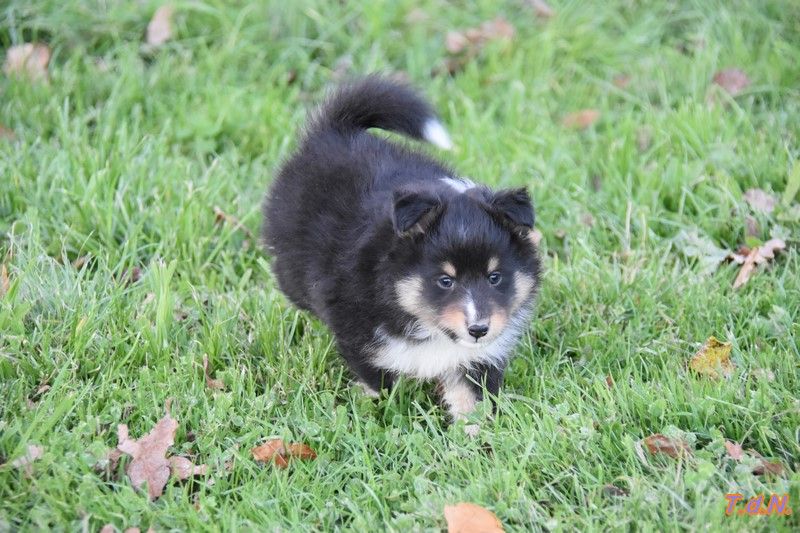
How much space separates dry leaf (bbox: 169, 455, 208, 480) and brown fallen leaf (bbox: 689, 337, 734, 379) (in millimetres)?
1974

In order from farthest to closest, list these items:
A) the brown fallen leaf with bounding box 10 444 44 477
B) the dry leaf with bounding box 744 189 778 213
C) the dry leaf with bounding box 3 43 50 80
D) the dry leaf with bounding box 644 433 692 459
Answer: the dry leaf with bounding box 3 43 50 80
the dry leaf with bounding box 744 189 778 213
the dry leaf with bounding box 644 433 692 459
the brown fallen leaf with bounding box 10 444 44 477

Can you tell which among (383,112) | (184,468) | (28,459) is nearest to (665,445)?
(184,468)

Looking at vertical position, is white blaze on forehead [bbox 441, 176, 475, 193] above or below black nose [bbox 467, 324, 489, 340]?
above

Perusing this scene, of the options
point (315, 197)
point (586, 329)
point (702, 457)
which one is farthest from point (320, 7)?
point (702, 457)

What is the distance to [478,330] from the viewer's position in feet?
11.5

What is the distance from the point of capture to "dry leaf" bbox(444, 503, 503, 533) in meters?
3.17

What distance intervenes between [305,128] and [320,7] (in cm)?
242

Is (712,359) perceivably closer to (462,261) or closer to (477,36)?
(462,261)

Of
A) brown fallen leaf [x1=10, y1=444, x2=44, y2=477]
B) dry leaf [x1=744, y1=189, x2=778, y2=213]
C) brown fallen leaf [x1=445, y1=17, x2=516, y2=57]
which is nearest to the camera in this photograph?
brown fallen leaf [x1=10, y1=444, x2=44, y2=477]

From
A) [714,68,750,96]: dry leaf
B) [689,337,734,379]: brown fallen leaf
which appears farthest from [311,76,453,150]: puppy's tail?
[714,68,750,96]: dry leaf

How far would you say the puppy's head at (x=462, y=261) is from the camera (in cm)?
356

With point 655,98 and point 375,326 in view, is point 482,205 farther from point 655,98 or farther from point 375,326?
point 655,98

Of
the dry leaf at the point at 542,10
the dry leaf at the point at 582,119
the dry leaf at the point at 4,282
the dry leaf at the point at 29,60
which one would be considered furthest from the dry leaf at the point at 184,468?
the dry leaf at the point at 542,10

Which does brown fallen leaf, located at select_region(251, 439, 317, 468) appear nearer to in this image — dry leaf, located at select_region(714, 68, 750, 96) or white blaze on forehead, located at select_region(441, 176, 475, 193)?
white blaze on forehead, located at select_region(441, 176, 475, 193)
